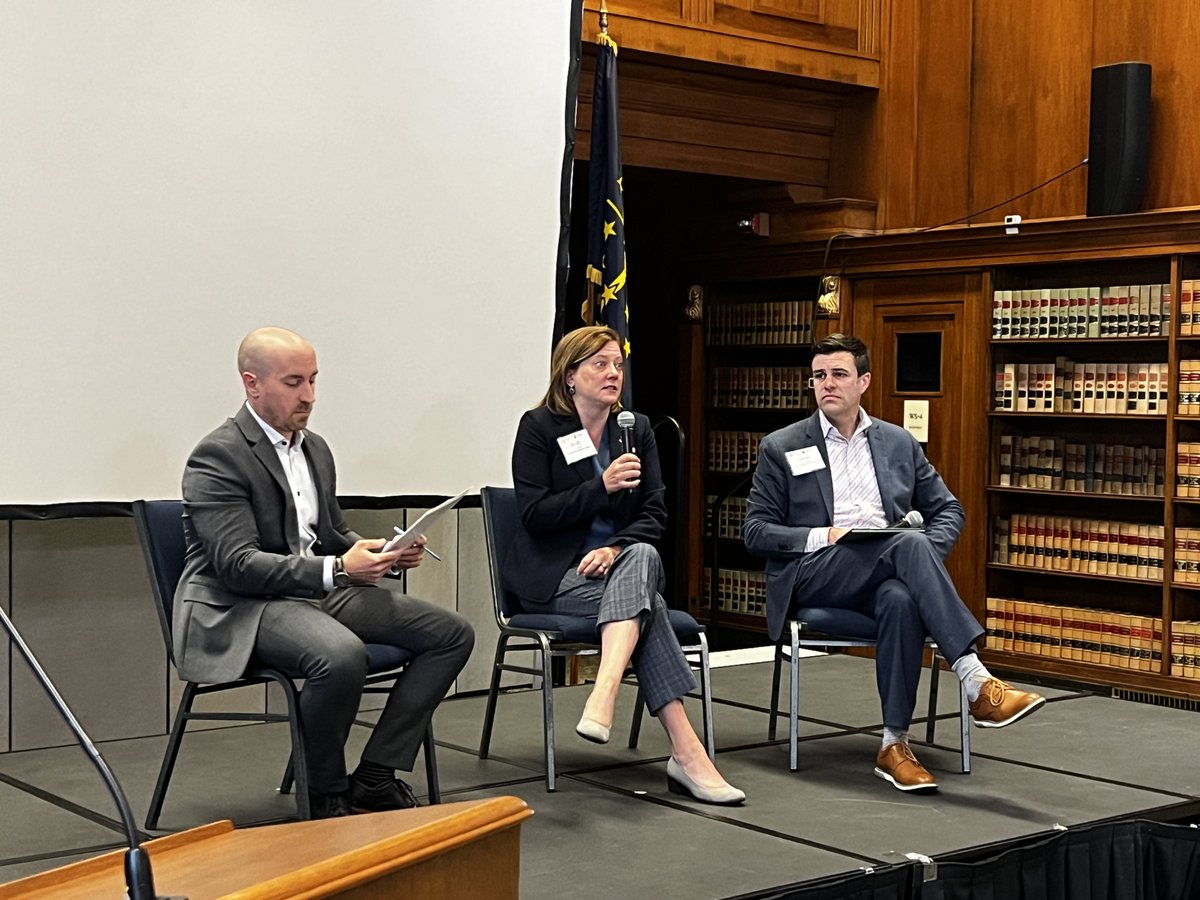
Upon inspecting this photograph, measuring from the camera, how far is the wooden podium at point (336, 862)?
4.70 ft

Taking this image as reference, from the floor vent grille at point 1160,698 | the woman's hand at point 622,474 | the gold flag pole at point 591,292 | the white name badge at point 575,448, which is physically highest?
the gold flag pole at point 591,292

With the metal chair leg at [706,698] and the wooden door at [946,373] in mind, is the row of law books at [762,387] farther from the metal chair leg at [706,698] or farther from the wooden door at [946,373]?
the metal chair leg at [706,698]

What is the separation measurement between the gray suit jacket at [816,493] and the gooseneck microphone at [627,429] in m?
0.40

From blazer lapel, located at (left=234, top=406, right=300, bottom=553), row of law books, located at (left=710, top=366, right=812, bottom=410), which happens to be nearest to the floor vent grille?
row of law books, located at (left=710, top=366, right=812, bottom=410)

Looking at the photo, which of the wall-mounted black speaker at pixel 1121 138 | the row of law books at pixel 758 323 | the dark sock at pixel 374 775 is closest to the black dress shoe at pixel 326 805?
the dark sock at pixel 374 775

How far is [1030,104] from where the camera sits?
659 centimetres

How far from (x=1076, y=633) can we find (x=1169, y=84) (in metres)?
2.28

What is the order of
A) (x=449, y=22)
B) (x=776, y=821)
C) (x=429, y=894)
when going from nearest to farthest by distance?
(x=429, y=894), (x=776, y=821), (x=449, y=22)

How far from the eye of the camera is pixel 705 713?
3838 millimetres

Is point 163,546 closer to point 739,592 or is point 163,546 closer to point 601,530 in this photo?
point 601,530

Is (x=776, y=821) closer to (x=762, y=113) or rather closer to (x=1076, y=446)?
(x=1076, y=446)

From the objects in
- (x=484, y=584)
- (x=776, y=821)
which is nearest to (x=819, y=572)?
(x=776, y=821)

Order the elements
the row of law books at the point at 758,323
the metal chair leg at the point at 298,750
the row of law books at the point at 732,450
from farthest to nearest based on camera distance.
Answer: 1. the row of law books at the point at 732,450
2. the row of law books at the point at 758,323
3. the metal chair leg at the point at 298,750

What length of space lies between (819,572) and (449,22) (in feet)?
7.01
